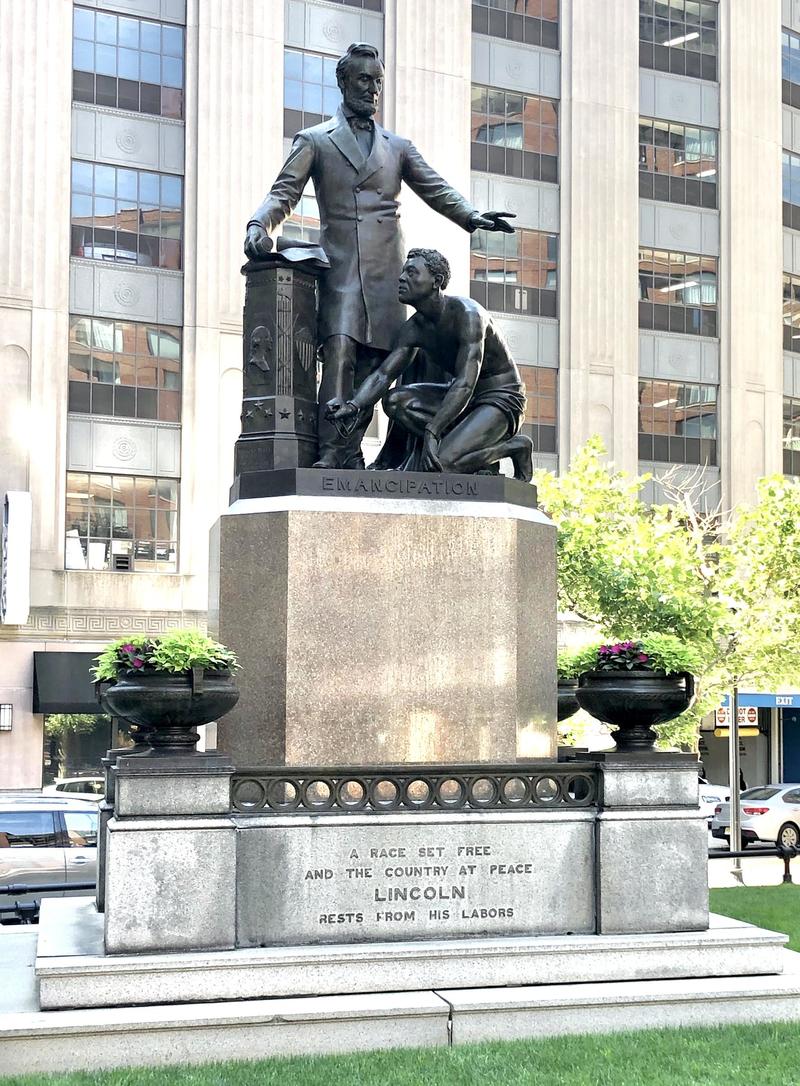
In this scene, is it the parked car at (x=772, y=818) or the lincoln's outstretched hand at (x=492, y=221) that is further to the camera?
the parked car at (x=772, y=818)

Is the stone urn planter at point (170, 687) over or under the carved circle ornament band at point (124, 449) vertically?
under

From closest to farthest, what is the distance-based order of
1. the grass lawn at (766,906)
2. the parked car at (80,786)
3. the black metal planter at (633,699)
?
the black metal planter at (633,699)
the grass lawn at (766,906)
the parked car at (80,786)

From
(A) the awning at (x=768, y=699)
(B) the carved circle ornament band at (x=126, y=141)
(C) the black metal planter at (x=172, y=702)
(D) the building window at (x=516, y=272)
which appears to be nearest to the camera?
(C) the black metal planter at (x=172, y=702)

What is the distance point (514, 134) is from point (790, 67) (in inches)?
471

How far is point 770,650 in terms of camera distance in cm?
3059

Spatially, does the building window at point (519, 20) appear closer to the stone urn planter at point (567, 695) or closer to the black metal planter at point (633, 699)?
the stone urn planter at point (567, 695)

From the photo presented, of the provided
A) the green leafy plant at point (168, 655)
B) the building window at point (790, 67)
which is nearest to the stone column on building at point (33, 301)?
the building window at point (790, 67)

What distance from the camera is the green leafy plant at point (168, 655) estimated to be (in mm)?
9289

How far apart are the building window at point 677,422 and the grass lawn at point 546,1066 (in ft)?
115

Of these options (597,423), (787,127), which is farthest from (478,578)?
(787,127)

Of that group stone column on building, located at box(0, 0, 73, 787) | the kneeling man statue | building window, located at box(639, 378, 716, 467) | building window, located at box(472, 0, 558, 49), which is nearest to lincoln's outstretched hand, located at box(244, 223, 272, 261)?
the kneeling man statue

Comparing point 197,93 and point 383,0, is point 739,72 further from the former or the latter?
point 197,93

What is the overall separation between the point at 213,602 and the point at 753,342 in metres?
36.6

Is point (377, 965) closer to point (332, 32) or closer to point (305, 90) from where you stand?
point (305, 90)
